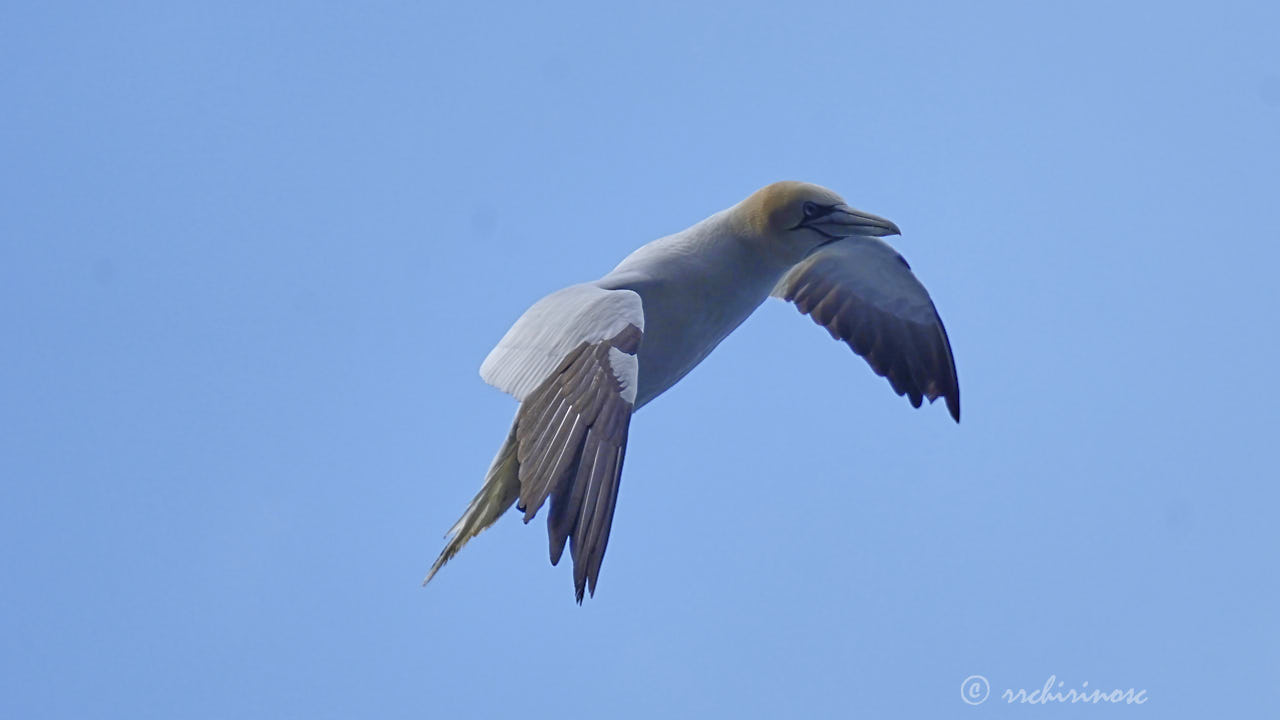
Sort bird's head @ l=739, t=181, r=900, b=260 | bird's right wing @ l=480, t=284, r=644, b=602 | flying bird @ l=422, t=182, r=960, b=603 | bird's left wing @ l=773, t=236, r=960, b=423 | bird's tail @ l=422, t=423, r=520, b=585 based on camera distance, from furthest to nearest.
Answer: bird's left wing @ l=773, t=236, r=960, b=423, bird's head @ l=739, t=181, r=900, b=260, bird's tail @ l=422, t=423, r=520, b=585, flying bird @ l=422, t=182, r=960, b=603, bird's right wing @ l=480, t=284, r=644, b=602

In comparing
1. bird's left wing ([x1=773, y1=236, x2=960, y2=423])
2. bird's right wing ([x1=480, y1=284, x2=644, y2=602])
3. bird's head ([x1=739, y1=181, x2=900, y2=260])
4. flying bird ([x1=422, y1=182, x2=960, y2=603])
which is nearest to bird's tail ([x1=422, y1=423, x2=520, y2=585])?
flying bird ([x1=422, y1=182, x2=960, y2=603])

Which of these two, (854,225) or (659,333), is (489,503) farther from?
(854,225)

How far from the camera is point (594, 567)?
704 centimetres

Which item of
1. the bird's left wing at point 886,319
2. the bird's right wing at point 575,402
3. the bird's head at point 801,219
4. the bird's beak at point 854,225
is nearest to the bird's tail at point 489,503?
the bird's right wing at point 575,402

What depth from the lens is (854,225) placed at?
9812 millimetres

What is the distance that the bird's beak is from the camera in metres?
9.80

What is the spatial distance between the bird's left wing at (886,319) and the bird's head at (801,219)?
141cm

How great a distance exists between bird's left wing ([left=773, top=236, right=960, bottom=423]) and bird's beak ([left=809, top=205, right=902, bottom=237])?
1414 mm

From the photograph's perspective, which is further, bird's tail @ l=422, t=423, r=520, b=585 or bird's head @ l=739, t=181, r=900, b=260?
bird's head @ l=739, t=181, r=900, b=260

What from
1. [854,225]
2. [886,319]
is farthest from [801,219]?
[886,319]

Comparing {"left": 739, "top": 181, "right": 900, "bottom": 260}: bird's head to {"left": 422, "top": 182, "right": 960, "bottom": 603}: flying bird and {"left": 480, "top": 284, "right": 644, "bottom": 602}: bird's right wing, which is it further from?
{"left": 480, "top": 284, "right": 644, "bottom": 602}: bird's right wing

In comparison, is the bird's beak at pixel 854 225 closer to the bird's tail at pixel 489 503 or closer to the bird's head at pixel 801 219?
the bird's head at pixel 801 219

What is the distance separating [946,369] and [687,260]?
2703 mm

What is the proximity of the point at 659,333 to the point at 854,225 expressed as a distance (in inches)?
58.8
